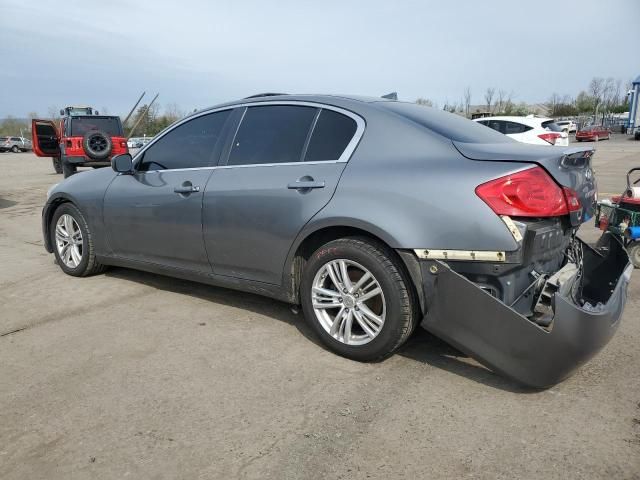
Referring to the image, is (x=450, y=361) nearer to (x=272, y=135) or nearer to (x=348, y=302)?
A: (x=348, y=302)

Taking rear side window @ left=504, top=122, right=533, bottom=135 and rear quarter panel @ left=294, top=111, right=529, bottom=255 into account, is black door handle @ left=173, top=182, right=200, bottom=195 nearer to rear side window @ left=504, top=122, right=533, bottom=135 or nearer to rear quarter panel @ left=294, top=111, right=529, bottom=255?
rear quarter panel @ left=294, top=111, right=529, bottom=255

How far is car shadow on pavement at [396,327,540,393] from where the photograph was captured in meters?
2.80

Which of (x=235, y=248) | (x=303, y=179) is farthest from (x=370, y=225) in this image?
(x=235, y=248)

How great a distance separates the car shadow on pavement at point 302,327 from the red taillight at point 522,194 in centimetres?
97

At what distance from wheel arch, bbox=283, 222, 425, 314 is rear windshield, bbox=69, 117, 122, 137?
13677 mm

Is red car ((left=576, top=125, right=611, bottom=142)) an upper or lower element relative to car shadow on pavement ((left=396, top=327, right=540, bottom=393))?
lower

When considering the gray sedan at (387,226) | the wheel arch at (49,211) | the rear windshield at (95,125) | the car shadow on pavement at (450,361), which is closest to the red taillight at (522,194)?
the gray sedan at (387,226)

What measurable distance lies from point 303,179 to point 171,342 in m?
1.41

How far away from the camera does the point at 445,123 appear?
3203 mm

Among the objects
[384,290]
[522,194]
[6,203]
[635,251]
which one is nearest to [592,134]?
[635,251]

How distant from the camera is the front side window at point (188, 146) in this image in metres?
3.88

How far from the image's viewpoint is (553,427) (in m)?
2.39

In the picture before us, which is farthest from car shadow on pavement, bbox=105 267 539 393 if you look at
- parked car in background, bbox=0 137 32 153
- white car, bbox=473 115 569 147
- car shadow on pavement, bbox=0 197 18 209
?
parked car in background, bbox=0 137 32 153

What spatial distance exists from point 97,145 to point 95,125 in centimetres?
271
